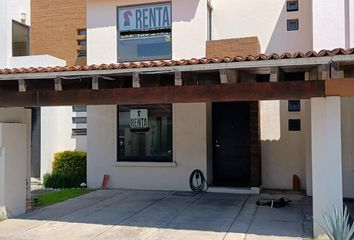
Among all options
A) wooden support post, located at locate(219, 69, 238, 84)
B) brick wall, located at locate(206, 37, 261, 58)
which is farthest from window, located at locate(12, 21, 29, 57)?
wooden support post, located at locate(219, 69, 238, 84)

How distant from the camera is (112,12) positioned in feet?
42.6

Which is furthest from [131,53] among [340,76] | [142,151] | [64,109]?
[340,76]

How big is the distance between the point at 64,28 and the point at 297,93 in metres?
12.7

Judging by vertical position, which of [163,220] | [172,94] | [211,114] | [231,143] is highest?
[172,94]

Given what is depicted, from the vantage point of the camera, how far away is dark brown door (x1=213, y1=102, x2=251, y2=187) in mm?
12547

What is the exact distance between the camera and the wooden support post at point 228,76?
6793 millimetres

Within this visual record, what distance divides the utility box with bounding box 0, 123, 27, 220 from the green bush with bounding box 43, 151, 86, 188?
4.37 m

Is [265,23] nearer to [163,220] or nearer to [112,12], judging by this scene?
[112,12]

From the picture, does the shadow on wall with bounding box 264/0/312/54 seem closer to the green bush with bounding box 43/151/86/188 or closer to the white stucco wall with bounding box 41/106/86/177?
the green bush with bounding box 43/151/86/188

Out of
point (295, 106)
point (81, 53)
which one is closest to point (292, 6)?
point (295, 106)

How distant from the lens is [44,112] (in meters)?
15.3

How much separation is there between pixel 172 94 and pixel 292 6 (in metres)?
6.74

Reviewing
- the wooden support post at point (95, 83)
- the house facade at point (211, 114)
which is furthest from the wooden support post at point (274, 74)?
the house facade at point (211, 114)

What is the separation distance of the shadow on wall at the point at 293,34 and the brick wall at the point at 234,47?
0.98 metres
